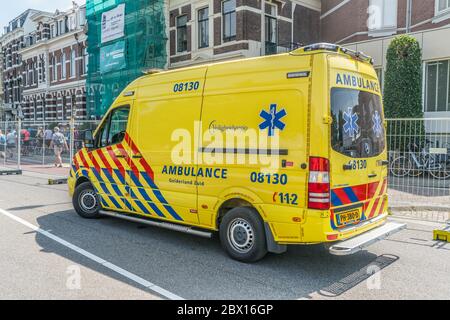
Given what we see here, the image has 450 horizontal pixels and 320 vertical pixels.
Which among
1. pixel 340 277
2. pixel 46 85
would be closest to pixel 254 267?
pixel 340 277

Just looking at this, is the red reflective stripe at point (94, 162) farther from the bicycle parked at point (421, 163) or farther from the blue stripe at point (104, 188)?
the bicycle parked at point (421, 163)

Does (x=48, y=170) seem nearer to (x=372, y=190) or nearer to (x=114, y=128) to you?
(x=114, y=128)

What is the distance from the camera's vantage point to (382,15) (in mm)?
20344

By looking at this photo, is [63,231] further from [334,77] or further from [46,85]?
[46,85]

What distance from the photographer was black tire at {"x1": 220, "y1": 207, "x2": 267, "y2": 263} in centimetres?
509

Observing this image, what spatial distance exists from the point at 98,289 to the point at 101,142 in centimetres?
362

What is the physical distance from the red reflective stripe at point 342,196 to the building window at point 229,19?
1688 cm

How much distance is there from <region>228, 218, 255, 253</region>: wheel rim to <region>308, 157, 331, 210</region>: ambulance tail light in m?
0.94

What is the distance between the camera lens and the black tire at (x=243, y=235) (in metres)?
5.09

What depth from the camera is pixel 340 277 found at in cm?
480

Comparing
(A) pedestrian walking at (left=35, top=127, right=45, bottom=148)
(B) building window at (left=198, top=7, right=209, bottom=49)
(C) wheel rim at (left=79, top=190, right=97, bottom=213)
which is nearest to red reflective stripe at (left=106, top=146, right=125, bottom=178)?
(C) wheel rim at (left=79, top=190, right=97, bottom=213)

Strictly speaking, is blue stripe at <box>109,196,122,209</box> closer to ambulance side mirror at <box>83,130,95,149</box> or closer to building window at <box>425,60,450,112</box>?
ambulance side mirror at <box>83,130,95,149</box>

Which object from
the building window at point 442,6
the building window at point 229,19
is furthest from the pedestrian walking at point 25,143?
the building window at point 442,6
